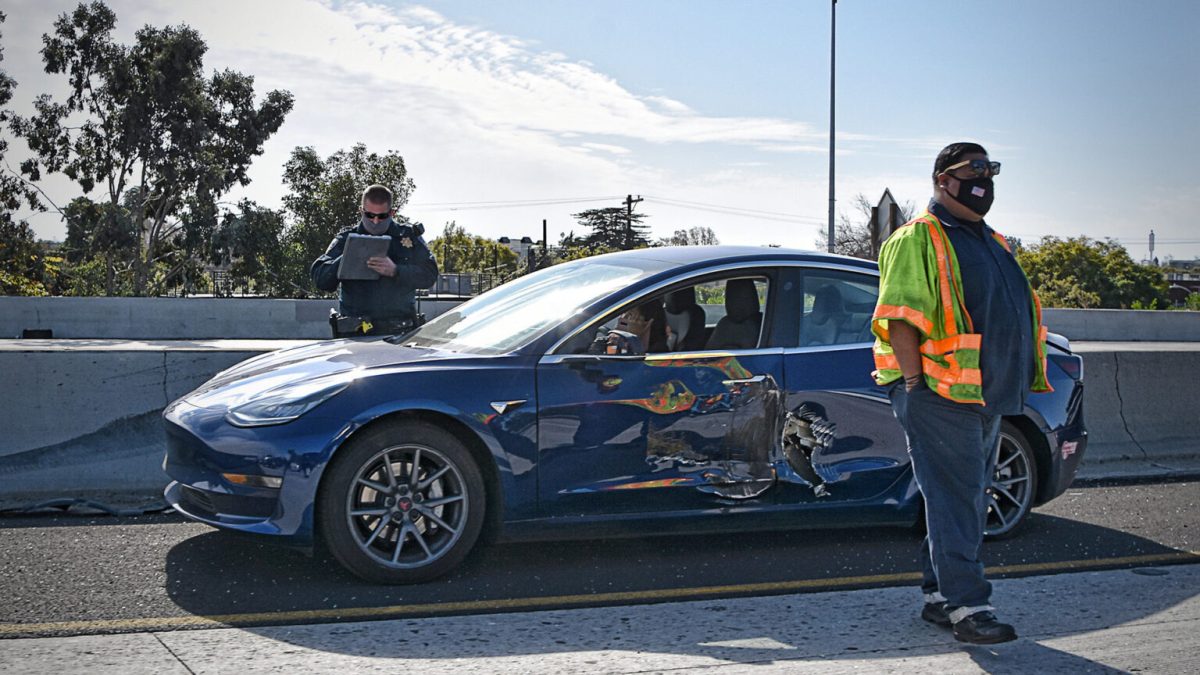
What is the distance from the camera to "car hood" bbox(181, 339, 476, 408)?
534cm

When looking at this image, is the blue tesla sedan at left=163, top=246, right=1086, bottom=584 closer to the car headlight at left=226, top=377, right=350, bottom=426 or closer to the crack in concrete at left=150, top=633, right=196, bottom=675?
the car headlight at left=226, top=377, right=350, bottom=426

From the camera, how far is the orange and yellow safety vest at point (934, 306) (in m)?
4.25

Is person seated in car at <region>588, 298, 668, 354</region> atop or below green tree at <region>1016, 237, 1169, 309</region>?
below

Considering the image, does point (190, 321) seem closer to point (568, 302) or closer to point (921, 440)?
point (568, 302)

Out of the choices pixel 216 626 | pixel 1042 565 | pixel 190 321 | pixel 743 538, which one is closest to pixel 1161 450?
pixel 1042 565

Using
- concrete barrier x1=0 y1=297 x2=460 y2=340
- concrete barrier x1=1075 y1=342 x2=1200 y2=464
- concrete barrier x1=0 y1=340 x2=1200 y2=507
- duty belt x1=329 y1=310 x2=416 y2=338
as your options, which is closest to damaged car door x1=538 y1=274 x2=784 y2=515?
duty belt x1=329 y1=310 x2=416 y2=338

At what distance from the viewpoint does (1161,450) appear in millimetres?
8977

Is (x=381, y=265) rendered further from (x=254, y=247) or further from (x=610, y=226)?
(x=610, y=226)

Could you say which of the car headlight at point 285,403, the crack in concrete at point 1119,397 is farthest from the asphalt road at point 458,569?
the crack in concrete at point 1119,397

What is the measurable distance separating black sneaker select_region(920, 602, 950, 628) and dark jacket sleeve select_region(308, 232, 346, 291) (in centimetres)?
413

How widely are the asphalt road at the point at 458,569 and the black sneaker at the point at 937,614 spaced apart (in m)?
0.68

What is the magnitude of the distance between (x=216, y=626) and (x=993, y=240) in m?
3.23

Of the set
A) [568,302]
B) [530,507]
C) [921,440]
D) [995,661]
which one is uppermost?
[568,302]

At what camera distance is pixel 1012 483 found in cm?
630
